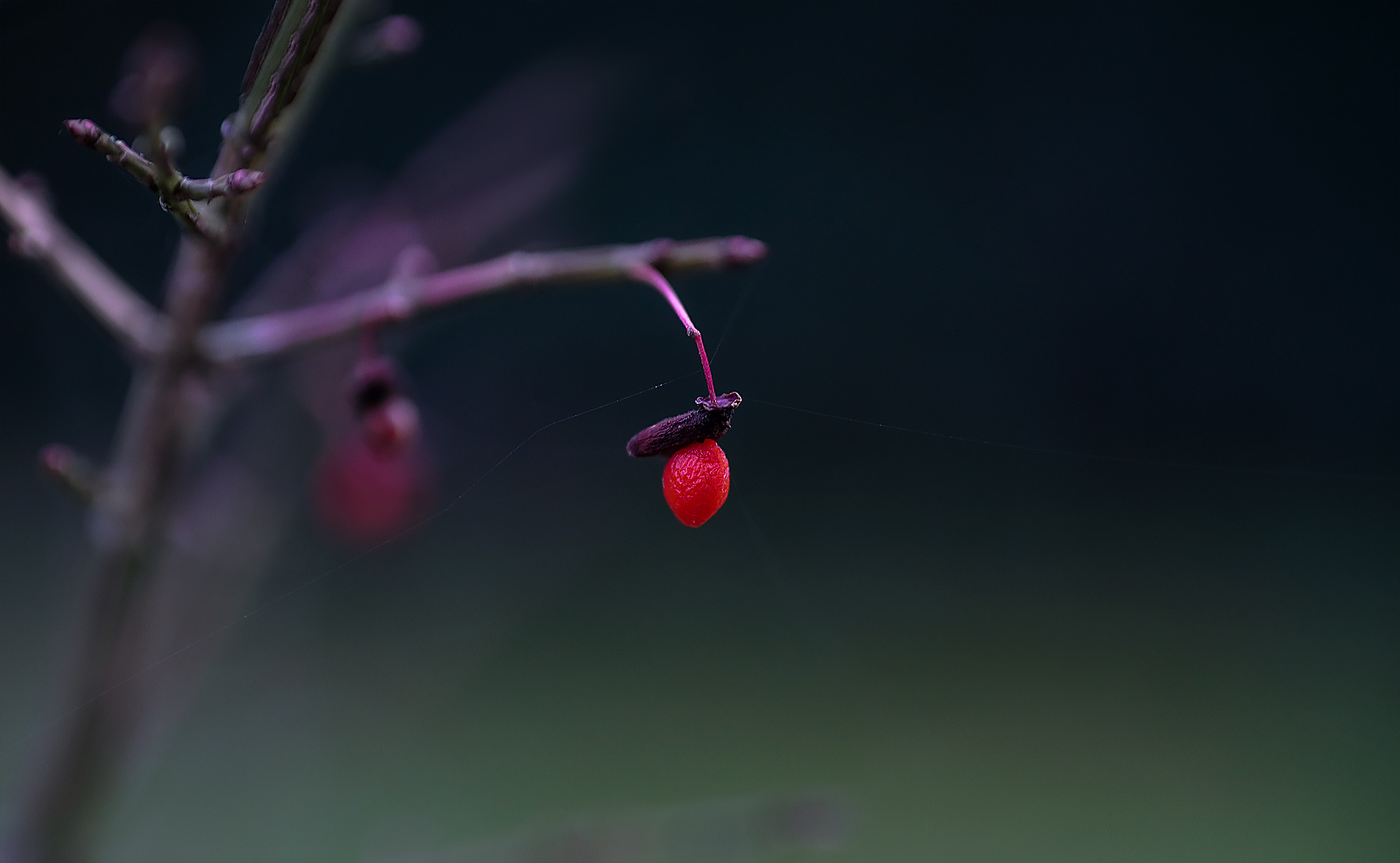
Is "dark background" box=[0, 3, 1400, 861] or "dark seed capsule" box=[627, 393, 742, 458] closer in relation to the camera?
"dark seed capsule" box=[627, 393, 742, 458]

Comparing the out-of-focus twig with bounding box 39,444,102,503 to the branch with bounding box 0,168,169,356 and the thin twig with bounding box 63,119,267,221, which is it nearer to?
the branch with bounding box 0,168,169,356

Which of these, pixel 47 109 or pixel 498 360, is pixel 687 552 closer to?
pixel 498 360

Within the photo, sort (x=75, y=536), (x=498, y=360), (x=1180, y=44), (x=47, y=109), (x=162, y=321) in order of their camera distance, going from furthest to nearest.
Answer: (x=1180, y=44) < (x=75, y=536) < (x=498, y=360) < (x=47, y=109) < (x=162, y=321)

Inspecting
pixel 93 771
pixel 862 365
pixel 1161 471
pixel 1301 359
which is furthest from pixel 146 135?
pixel 1301 359

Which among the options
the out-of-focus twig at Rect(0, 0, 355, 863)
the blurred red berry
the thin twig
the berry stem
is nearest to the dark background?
the blurred red berry

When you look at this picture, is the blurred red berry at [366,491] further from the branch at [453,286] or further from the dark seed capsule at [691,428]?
the dark seed capsule at [691,428]

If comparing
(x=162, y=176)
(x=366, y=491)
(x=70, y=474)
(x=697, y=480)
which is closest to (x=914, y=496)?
(x=366, y=491)

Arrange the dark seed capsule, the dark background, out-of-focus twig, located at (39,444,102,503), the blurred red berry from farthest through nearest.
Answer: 1. the dark background
2. the blurred red berry
3. out-of-focus twig, located at (39,444,102,503)
4. the dark seed capsule
